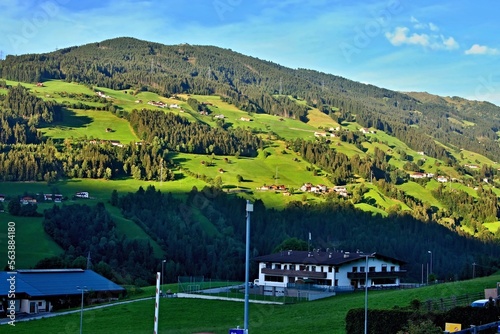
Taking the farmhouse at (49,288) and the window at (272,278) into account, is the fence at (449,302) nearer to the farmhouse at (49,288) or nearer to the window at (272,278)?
the window at (272,278)

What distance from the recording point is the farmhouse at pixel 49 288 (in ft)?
224

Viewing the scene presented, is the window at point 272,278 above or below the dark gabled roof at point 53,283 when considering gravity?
below

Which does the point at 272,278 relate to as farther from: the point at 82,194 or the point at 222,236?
the point at 82,194

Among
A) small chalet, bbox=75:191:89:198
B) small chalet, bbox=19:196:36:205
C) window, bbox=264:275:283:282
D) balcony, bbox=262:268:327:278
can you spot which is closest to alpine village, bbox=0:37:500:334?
balcony, bbox=262:268:327:278

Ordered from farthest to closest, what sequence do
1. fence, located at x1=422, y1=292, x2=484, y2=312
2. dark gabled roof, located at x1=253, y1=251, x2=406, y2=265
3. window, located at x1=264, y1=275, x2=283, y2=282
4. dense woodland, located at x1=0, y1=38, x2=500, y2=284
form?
dense woodland, located at x1=0, y1=38, x2=500, y2=284 → window, located at x1=264, y1=275, x2=283, y2=282 → dark gabled roof, located at x1=253, y1=251, x2=406, y2=265 → fence, located at x1=422, y1=292, x2=484, y2=312

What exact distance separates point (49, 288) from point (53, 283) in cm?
202

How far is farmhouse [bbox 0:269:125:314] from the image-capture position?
224 ft

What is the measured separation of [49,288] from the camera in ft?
235

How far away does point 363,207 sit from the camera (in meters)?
169

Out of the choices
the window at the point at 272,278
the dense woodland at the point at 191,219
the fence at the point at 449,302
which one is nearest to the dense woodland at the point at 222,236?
the dense woodland at the point at 191,219

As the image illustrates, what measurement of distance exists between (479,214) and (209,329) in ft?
522

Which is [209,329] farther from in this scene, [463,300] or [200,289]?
[200,289]

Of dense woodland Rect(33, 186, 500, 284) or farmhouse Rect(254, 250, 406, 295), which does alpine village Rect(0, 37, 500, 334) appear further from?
dense woodland Rect(33, 186, 500, 284)

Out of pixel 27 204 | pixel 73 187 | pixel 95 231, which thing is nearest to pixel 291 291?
pixel 95 231
